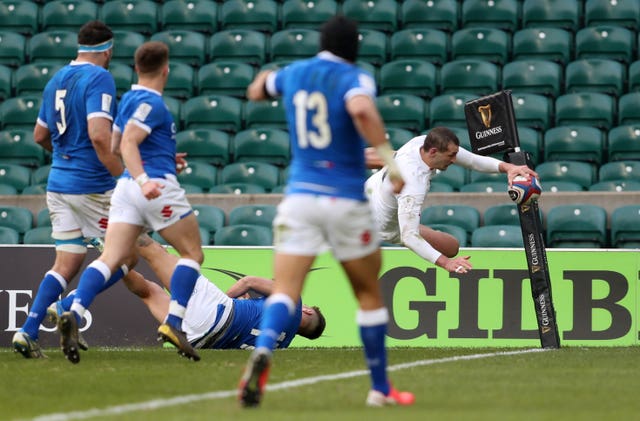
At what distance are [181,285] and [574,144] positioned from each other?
23.0ft

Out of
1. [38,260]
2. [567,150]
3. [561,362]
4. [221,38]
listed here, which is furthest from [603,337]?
[221,38]

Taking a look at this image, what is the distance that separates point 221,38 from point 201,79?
845 millimetres

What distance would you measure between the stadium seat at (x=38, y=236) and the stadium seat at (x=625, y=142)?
603cm

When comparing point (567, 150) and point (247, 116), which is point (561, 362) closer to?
point (567, 150)

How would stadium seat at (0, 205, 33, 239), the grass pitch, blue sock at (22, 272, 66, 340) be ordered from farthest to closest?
stadium seat at (0, 205, 33, 239) < blue sock at (22, 272, 66, 340) < the grass pitch

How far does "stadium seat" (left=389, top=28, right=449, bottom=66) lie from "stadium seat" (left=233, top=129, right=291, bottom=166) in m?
2.22

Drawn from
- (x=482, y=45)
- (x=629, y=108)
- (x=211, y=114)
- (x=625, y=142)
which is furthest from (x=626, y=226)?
(x=211, y=114)

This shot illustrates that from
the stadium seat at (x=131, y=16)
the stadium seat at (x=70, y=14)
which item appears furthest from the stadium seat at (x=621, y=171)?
the stadium seat at (x=70, y=14)

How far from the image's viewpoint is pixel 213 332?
9.20 m

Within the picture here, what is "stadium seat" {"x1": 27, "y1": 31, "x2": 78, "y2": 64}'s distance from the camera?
16.3 meters

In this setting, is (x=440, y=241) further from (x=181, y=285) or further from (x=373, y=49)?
(x=373, y=49)

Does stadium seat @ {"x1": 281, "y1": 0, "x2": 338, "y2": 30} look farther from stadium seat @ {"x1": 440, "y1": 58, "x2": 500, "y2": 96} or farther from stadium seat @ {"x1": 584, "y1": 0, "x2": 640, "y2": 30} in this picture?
stadium seat @ {"x1": 584, "y1": 0, "x2": 640, "y2": 30}

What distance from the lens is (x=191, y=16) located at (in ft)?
54.9

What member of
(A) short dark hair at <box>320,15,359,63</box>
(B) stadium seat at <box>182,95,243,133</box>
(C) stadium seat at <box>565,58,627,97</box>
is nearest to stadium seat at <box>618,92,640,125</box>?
(C) stadium seat at <box>565,58,627,97</box>
